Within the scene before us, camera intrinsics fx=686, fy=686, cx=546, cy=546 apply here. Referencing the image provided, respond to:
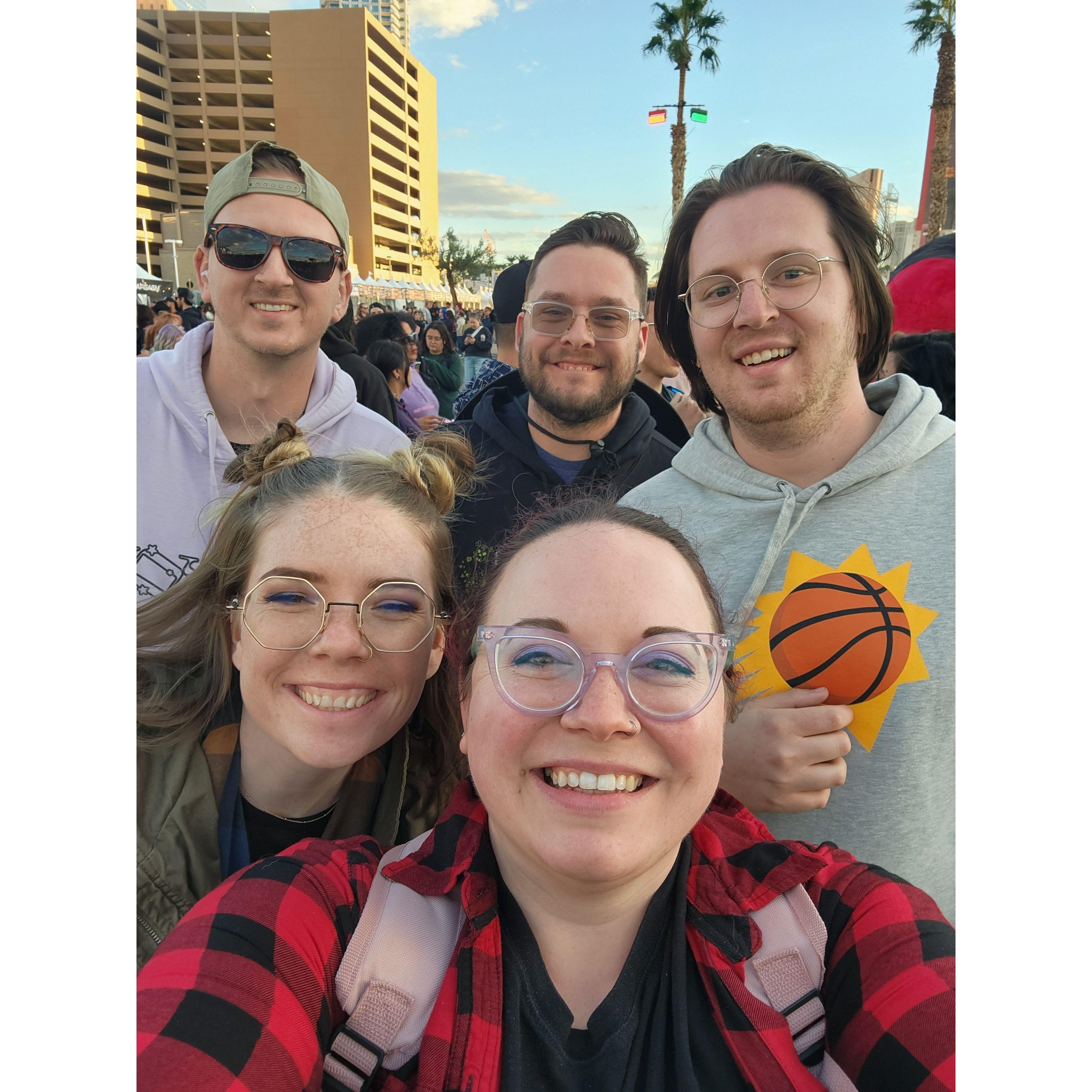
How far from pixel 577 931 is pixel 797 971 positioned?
412 millimetres

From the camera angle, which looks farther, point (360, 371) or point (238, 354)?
point (360, 371)

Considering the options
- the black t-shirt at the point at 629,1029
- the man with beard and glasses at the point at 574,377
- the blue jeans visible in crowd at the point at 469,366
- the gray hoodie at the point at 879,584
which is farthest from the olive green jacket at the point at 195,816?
the blue jeans visible in crowd at the point at 469,366

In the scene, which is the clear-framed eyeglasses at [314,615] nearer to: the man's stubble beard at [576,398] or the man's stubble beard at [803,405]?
the man's stubble beard at [803,405]

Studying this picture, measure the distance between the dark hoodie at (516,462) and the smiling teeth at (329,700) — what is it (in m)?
1.03

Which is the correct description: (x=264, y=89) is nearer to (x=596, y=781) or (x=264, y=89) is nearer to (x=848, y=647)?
(x=848, y=647)

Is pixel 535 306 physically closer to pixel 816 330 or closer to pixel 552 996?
pixel 816 330

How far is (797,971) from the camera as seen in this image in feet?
4.11

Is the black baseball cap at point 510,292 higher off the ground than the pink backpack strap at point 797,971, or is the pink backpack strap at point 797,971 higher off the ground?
the black baseball cap at point 510,292

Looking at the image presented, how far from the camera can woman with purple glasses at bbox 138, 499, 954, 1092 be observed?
115cm

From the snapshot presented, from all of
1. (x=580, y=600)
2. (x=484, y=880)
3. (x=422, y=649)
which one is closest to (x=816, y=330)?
(x=580, y=600)

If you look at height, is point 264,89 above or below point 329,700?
above

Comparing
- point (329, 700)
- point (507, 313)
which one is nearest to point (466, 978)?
point (329, 700)

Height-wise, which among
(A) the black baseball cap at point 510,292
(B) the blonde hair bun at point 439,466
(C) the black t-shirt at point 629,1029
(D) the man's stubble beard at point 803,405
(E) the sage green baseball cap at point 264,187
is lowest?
(C) the black t-shirt at point 629,1029

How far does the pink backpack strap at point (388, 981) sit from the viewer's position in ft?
3.81
